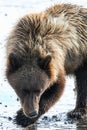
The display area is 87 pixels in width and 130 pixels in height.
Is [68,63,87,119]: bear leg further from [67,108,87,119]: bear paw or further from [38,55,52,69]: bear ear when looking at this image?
[38,55,52,69]: bear ear

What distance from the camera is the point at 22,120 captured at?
12148mm

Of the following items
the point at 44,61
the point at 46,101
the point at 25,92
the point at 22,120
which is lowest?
the point at 22,120

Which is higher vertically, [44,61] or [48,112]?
[44,61]

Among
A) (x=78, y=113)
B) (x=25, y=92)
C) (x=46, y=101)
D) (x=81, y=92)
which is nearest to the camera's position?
(x=25, y=92)

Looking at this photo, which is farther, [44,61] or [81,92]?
[81,92]

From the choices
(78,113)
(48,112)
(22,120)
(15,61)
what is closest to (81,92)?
(78,113)

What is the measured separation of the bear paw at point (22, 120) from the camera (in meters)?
12.0

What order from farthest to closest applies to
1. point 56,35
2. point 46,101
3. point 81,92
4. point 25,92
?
point 81,92, point 56,35, point 46,101, point 25,92

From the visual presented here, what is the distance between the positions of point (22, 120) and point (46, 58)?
1.32 m

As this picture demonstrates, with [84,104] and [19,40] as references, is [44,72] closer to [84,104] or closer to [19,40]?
[19,40]

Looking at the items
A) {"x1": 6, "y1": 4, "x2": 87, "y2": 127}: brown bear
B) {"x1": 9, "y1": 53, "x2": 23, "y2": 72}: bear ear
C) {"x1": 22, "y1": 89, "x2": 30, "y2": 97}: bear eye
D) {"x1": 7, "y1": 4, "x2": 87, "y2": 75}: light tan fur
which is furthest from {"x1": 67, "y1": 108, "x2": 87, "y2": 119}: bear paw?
{"x1": 9, "y1": 53, "x2": 23, "y2": 72}: bear ear

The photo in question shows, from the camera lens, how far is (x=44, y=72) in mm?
11617

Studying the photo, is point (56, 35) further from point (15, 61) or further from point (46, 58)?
point (15, 61)

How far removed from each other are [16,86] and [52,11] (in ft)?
6.51
